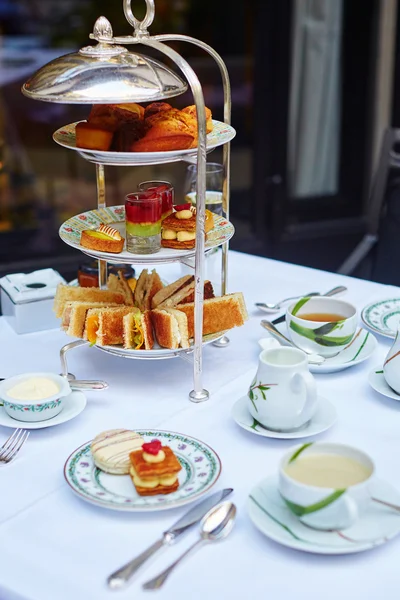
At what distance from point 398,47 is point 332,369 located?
2.55 meters

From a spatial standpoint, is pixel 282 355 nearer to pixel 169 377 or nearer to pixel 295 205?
pixel 169 377

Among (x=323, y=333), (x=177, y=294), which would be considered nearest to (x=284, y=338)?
(x=323, y=333)

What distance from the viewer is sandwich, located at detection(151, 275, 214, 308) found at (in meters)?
1.40

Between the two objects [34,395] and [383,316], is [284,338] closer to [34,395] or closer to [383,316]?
[383,316]

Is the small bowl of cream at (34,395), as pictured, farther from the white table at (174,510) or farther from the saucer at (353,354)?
the saucer at (353,354)

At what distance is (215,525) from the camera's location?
3.22 feet

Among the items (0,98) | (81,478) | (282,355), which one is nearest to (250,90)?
(0,98)

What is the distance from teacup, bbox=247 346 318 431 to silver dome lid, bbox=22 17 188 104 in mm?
404

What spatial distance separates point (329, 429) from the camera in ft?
3.99

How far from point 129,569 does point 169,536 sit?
69 millimetres

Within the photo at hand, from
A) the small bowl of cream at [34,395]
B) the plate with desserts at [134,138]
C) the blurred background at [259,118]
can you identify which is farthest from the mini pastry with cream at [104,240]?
the blurred background at [259,118]

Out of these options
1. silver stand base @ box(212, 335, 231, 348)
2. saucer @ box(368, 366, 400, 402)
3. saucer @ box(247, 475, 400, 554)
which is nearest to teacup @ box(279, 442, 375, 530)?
saucer @ box(247, 475, 400, 554)

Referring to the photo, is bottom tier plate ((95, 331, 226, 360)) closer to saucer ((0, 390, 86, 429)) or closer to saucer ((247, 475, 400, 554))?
saucer ((0, 390, 86, 429))

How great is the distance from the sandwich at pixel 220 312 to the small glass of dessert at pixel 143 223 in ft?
0.40
